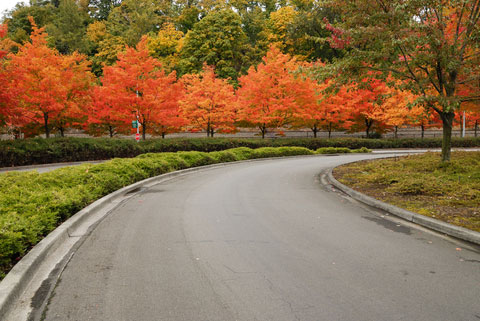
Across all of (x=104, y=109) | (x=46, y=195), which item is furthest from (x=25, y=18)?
(x=46, y=195)

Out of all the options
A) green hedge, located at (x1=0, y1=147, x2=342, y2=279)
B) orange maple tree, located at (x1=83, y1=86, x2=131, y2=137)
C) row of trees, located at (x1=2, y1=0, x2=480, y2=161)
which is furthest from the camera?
orange maple tree, located at (x1=83, y1=86, x2=131, y2=137)

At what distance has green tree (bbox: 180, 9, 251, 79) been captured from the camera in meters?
47.9

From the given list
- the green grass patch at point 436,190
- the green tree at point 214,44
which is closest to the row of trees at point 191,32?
the green tree at point 214,44

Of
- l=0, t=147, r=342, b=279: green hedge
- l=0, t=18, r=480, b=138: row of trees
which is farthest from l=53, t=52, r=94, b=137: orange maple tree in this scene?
l=0, t=147, r=342, b=279: green hedge

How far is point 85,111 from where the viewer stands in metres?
27.4

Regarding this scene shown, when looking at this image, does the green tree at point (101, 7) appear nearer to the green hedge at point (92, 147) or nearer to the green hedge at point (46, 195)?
the green hedge at point (92, 147)

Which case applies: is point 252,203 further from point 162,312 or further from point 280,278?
point 162,312

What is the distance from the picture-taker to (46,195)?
6.86 meters

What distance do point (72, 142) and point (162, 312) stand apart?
68.5 ft

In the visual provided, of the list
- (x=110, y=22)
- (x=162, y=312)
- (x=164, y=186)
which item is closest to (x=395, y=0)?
(x=164, y=186)

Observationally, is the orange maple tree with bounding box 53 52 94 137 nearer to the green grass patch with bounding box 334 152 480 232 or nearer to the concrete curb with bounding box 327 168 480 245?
the green grass patch with bounding box 334 152 480 232

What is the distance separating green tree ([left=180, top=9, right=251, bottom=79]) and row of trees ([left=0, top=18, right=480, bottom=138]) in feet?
56.0

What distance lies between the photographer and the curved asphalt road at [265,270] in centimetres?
340

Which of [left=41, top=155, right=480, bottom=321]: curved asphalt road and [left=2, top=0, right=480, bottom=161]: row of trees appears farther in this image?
[left=2, top=0, right=480, bottom=161]: row of trees
